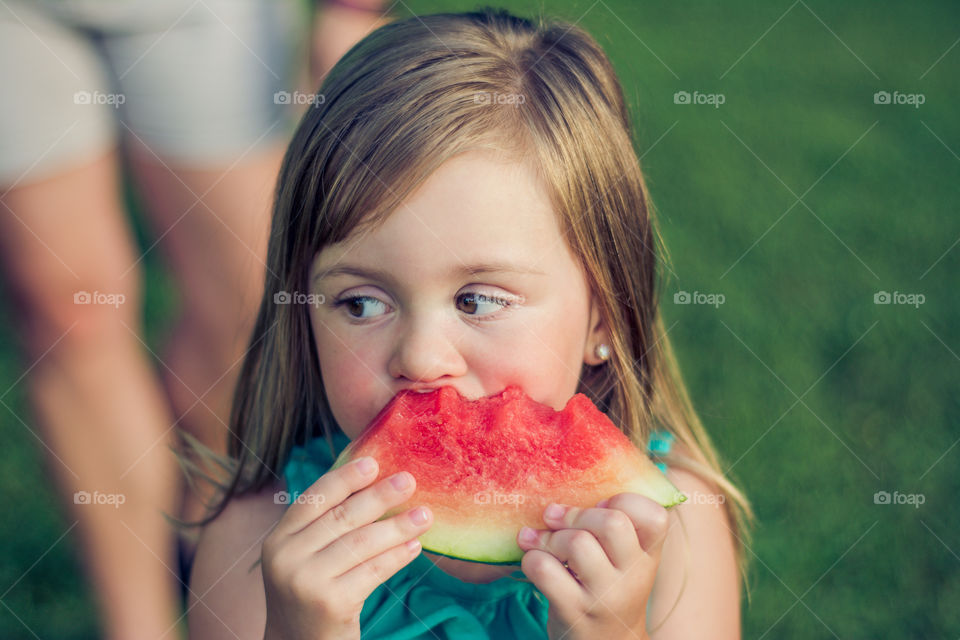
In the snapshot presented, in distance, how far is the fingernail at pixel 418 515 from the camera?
1.87m

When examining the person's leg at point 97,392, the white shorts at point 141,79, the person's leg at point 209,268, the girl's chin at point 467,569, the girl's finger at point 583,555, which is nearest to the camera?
the girl's finger at point 583,555

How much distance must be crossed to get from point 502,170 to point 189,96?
62.3 inches

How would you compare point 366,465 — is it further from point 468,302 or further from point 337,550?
point 468,302

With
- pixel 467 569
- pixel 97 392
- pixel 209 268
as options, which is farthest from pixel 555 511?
pixel 209 268

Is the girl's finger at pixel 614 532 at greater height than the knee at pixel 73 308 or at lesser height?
lesser

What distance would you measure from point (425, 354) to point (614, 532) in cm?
56

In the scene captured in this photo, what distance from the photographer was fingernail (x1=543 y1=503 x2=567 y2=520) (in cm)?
192

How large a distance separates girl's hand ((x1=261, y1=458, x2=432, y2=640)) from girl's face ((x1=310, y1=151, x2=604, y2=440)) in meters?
0.26

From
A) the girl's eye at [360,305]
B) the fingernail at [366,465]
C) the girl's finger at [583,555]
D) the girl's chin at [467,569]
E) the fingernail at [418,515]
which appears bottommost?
the girl's chin at [467,569]

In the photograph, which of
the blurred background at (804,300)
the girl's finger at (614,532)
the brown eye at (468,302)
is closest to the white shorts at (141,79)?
the blurred background at (804,300)

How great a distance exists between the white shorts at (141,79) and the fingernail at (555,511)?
1984mm

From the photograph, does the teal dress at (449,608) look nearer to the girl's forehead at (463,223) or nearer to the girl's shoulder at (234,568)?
the girl's shoulder at (234,568)

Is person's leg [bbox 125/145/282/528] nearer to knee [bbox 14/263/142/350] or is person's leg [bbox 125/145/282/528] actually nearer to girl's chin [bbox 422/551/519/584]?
knee [bbox 14/263/142/350]

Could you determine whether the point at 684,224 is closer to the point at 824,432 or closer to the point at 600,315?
the point at 824,432
